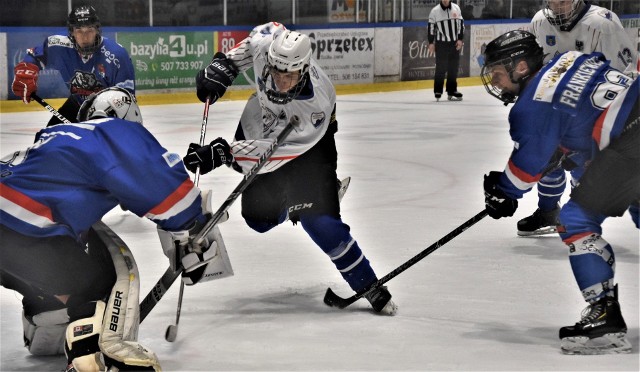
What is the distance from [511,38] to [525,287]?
1086 mm

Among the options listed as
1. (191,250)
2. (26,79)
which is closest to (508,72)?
(191,250)

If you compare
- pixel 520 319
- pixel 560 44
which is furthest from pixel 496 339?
pixel 560 44

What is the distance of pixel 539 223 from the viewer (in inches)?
199

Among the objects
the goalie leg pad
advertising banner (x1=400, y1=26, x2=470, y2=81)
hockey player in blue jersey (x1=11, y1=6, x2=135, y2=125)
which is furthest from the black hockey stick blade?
advertising banner (x1=400, y1=26, x2=470, y2=81)

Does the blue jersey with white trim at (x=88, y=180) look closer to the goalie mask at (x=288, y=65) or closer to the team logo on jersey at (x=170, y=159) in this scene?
the team logo on jersey at (x=170, y=159)

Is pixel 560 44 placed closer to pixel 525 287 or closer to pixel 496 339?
pixel 525 287

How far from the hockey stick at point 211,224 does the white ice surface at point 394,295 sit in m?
0.14

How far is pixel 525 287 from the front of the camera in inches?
159

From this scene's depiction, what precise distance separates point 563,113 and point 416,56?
33.0 ft

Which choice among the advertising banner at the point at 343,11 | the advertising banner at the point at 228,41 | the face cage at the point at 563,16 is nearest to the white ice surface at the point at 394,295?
the face cage at the point at 563,16

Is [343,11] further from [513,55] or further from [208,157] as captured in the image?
[513,55]

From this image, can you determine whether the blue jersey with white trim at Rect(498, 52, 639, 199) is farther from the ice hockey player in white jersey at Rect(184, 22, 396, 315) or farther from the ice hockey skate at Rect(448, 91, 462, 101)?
the ice hockey skate at Rect(448, 91, 462, 101)

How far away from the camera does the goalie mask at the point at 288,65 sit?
3.52 m

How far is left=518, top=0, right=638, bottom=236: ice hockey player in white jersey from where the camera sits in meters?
4.88
